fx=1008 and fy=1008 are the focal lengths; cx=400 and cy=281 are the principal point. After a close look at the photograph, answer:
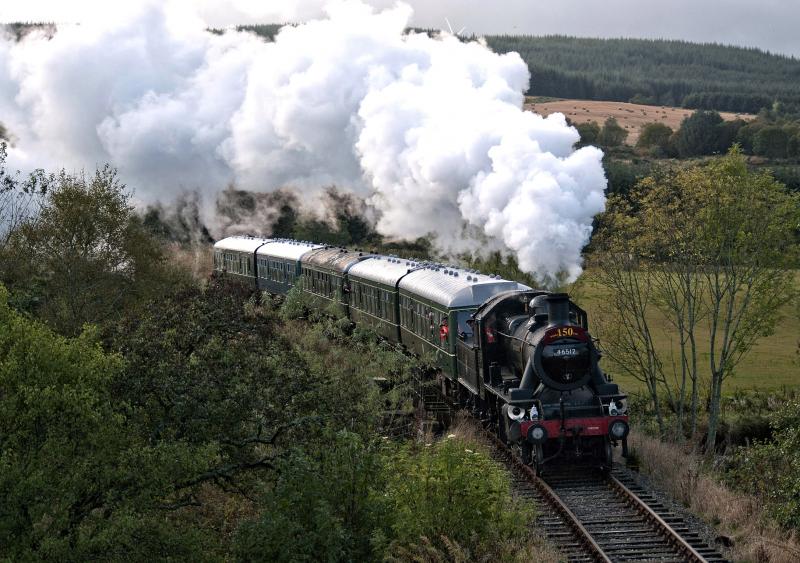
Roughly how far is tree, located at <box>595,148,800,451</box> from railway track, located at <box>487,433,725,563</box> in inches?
420

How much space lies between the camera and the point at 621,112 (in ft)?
428

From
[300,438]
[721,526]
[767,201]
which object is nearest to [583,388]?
[721,526]

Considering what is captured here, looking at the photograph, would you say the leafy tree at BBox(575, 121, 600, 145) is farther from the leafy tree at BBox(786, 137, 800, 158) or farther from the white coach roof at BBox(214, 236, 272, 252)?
the white coach roof at BBox(214, 236, 272, 252)

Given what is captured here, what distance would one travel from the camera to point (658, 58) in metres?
198

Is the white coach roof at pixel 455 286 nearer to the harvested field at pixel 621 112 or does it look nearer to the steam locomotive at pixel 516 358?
the steam locomotive at pixel 516 358

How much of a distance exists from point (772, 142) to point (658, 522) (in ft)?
300

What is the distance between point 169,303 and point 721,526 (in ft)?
30.2

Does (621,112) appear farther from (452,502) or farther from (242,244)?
(452,502)

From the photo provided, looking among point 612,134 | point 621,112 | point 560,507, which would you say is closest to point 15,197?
point 560,507

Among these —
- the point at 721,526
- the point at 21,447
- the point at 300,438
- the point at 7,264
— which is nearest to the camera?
the point at 21,447

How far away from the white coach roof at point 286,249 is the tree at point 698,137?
73.2 metres

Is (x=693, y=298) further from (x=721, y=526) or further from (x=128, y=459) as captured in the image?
(x=128, y=459)

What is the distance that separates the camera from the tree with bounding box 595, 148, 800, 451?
1093 inches

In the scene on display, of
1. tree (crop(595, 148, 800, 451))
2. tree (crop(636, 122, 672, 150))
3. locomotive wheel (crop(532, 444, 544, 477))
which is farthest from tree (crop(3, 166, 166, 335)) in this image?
tree (crop(636, 122, 672, 150))
